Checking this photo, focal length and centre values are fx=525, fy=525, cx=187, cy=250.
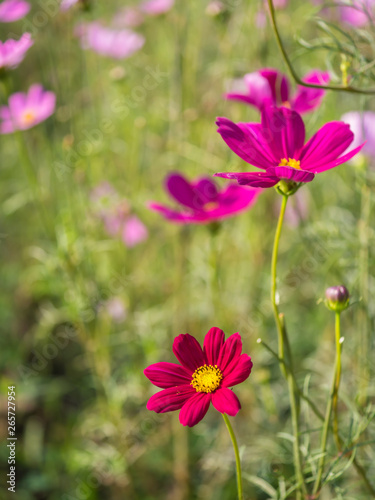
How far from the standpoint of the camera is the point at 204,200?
2.63 feet

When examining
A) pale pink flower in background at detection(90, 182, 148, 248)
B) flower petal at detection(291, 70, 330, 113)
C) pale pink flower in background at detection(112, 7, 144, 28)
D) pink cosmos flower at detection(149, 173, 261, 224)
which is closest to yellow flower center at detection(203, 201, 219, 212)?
pink cosmos flower at detection(149, 173, 261, 224)

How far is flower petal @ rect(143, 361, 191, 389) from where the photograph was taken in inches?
17.2

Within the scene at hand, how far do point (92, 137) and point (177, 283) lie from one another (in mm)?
444

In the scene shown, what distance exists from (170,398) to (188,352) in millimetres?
43

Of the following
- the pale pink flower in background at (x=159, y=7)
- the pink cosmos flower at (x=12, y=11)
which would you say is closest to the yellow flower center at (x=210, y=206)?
the pink cosmos flower at (x=12, y=11)

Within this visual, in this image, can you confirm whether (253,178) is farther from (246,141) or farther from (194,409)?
(194,409)

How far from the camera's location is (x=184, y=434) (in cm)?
104

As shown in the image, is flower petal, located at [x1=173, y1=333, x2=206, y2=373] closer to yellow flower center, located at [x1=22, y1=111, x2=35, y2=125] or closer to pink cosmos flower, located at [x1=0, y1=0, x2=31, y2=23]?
pink cosmos flower, located at [x1=0, y1=0, x2=31, y2=23]

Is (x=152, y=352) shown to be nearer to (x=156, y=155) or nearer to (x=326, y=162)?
(x=326, y=162)

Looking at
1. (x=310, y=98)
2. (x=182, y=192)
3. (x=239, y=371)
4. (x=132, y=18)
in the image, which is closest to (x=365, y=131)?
(x=310, y=98)

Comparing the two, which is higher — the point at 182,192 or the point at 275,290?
the point at 182,192

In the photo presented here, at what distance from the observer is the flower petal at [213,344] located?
0.44 m

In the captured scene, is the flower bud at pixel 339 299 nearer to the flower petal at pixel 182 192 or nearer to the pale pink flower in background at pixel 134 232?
the flower petal at pixel 182 192

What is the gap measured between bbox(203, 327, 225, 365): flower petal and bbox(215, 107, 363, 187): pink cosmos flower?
153 millimetres
